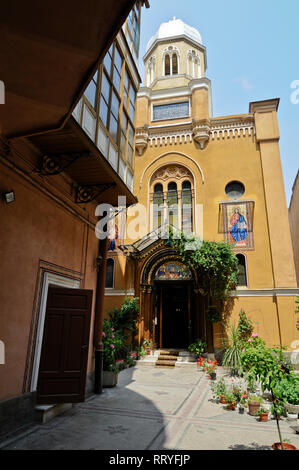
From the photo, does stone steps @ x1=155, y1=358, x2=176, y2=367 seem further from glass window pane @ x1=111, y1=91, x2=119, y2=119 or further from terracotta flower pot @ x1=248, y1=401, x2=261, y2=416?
glass window pane @ x1=111, y1=91, x2=119, y2=119

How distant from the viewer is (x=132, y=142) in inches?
374

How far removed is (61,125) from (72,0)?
2.07 metres

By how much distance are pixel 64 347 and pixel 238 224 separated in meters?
11.4

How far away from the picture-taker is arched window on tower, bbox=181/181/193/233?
53.9ft

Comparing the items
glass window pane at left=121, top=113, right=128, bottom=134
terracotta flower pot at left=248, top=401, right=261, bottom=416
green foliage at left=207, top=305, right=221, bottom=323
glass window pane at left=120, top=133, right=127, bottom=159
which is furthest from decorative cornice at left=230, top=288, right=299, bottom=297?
glass window pane at left=121, top=113, right=128, bottom=134

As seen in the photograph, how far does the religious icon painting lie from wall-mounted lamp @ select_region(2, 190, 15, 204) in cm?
1163

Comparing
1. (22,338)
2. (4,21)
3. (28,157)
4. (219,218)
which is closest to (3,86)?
(4,21)

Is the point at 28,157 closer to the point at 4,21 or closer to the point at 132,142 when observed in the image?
the point at 4,21

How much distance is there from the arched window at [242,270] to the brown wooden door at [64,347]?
971 cm

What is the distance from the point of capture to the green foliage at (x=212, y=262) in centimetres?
1347

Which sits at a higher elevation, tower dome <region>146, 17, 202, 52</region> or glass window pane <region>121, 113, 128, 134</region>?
tower dome <region>146, 17, 202, 52</region>

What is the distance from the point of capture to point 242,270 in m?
14.9

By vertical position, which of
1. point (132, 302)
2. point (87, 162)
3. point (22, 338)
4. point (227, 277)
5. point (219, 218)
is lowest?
point (22, 338)

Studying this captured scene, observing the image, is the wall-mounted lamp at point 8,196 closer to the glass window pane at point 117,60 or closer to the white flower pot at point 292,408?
the glass window pane at point 117,60
